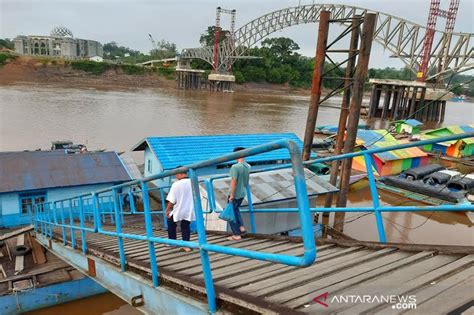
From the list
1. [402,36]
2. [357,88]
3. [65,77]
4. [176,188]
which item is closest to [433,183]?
[357,88]

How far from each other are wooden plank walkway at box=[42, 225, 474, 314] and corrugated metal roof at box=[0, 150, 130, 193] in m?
8.96

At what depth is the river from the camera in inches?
522

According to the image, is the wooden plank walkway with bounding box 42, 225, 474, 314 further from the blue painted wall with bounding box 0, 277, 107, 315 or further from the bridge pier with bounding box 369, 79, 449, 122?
the bridge pier with bounding box 369, 79, 449, 122

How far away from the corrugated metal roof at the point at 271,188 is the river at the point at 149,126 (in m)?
1.94

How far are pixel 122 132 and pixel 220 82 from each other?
40548 millimetres

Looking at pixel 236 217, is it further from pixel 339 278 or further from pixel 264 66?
pixel 264 66

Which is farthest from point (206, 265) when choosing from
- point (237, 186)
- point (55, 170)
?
point (55, 170)

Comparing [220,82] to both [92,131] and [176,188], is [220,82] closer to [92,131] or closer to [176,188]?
[92,131]

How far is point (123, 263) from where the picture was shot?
347 cm

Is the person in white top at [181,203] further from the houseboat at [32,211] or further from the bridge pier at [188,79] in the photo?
the bridge pier at [188,79]

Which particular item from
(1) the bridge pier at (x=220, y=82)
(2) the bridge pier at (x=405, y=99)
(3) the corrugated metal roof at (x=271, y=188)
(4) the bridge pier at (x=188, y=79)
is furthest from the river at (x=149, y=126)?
(4) the bridge pier at (x=188, y=79)

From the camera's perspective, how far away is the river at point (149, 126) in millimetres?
13266

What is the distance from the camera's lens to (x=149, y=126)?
29234mm

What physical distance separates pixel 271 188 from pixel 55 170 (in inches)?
280
